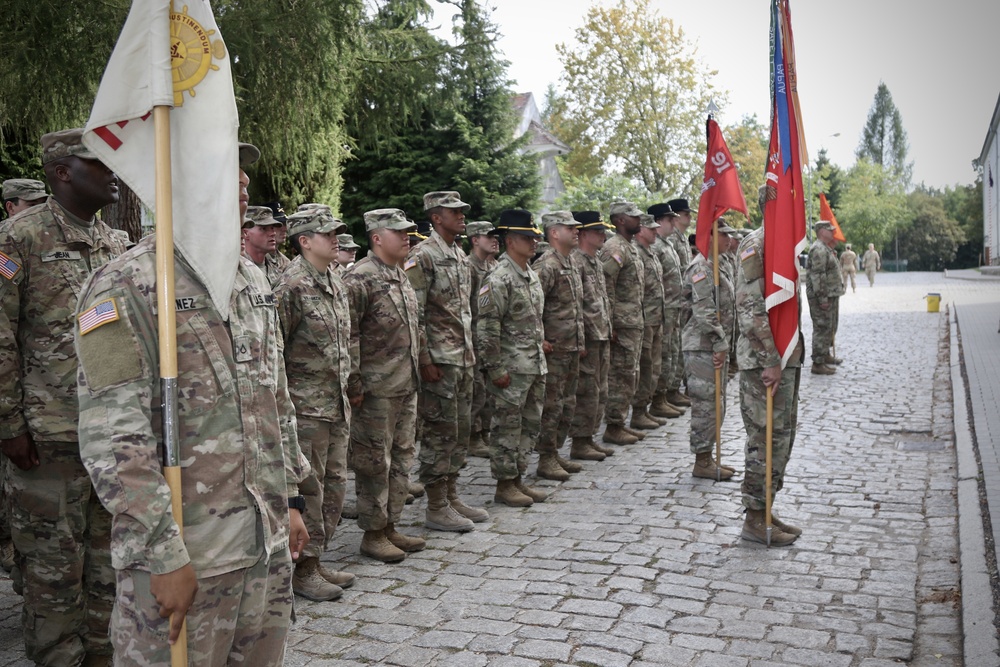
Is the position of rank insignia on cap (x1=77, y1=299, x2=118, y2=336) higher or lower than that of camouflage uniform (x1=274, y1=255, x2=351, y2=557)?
higher

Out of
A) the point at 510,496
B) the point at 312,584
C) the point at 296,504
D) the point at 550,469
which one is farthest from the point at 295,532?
the point at 550,469

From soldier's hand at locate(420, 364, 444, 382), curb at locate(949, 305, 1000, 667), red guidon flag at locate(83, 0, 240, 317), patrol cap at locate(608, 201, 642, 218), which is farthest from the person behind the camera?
patrol cap at locate(608, 201, 642, 218)

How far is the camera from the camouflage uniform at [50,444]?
4359 millimetres

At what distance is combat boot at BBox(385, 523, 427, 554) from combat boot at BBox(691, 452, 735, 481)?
315 centimetres

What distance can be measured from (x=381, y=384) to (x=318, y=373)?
0.67 metres

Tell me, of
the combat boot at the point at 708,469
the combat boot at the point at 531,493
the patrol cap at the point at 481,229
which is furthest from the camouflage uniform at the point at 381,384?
the combat boot at the point at 708,469

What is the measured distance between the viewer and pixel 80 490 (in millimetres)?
4445

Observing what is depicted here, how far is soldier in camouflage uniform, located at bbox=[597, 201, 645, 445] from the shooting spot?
33.4ft

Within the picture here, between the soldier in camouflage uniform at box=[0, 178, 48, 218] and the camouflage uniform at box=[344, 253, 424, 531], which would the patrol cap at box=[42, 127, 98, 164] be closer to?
the camouflage uniform at box=[344, 253, 424, 531]

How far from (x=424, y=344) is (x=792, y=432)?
2.87 m

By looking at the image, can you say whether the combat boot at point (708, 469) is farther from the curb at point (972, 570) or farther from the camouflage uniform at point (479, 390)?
the camouflage uniform at point (479, 390)

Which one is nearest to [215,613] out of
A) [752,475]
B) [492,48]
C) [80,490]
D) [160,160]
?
[160,160]

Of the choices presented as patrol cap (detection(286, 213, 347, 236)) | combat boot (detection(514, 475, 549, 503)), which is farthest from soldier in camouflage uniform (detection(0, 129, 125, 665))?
combat boot (detection(514, 475, 549, 503))

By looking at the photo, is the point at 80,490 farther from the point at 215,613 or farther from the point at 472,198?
the point at 472,198
